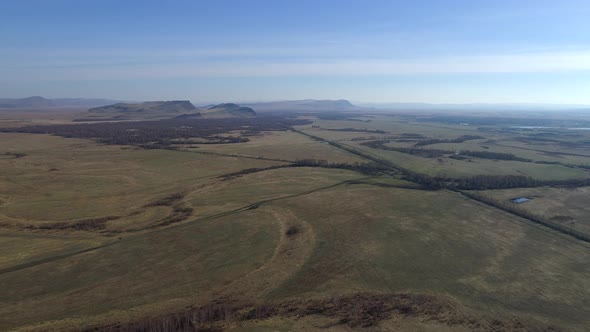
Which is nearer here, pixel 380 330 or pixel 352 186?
pixel 380 330

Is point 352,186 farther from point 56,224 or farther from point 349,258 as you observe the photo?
point 56,224

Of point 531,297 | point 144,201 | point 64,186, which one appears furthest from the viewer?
point 64,186

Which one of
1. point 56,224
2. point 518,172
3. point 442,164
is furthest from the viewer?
point 442,164

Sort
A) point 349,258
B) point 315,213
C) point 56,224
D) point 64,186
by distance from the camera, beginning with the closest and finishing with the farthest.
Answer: point 349,258 → point 56,224 → point 315,213 → point 64,186

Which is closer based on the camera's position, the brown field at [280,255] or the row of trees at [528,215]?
the brown field at [280,255]

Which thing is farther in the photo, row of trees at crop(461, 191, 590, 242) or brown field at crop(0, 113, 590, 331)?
row of trees at crop(461, 191, 590, 242)

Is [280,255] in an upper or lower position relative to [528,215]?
lower

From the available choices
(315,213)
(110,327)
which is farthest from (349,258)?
(110,327)

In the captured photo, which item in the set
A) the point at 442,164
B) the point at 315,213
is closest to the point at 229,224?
the point at 315,213

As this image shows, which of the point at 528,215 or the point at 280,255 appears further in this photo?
the point at 528,215

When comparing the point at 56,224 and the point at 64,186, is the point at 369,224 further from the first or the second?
the point at 64,186
